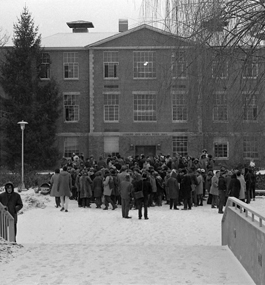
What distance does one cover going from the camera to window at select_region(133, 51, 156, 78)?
4422 cm

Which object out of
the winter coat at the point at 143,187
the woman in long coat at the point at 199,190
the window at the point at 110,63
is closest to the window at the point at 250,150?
the window at the point at 110,63

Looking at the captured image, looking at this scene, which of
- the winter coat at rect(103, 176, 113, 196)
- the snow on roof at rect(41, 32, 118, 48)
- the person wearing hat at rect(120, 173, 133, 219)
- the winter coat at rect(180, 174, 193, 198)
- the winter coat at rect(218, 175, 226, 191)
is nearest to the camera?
the person wearing hat at rect(120, 173, 133, 219)

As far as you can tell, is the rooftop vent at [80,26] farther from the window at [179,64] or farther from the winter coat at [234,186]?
the window at [179,64]

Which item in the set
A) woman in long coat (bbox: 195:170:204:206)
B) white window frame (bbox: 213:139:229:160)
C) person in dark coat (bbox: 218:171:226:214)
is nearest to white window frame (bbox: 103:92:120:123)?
white window frame (bbox: 213:139:229:160)

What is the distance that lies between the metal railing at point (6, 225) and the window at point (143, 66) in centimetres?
3189

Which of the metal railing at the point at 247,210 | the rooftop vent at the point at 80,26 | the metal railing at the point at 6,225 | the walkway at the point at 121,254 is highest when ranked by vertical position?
the rooftop vent at the point at 80,26

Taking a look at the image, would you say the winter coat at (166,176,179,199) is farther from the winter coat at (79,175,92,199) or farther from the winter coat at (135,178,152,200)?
the winter coat at (79,175,92,199)

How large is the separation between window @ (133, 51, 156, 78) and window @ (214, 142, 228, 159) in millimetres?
7227

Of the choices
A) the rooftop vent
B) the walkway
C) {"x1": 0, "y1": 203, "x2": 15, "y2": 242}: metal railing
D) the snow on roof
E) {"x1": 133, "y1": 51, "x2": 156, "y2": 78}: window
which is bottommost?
the walkway

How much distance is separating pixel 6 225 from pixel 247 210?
5.83 meters

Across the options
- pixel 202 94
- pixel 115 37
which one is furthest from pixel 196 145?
pixel 202 94

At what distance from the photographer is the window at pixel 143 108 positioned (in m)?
44.6

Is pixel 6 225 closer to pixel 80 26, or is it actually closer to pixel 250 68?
pixel 250 68

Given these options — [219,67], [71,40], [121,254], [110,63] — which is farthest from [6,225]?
[71,40]
